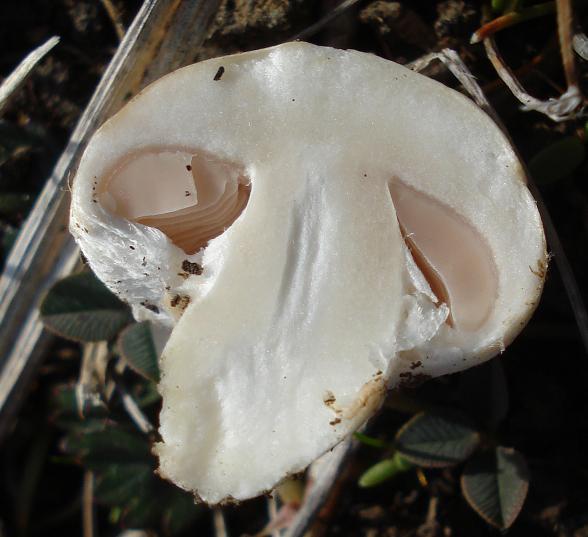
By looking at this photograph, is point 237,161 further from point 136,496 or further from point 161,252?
point 136,496

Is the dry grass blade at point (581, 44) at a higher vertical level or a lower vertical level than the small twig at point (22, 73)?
lower

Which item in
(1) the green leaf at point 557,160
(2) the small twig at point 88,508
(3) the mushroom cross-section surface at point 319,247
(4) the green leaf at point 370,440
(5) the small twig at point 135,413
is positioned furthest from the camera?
(2) the small twig at point 88,508

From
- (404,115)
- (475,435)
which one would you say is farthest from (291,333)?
(475,435)

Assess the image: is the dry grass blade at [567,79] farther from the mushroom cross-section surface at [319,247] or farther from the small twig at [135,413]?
the small twig at [135,413]

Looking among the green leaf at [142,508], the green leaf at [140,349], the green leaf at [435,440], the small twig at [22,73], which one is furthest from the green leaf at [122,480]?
the small twig at [22,73]

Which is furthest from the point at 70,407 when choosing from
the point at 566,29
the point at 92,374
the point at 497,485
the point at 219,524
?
the point at 566,29

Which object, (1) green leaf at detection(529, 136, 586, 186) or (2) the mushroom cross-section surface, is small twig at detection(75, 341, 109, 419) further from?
(1) green leaf at detection(529, 136, 586, 186)

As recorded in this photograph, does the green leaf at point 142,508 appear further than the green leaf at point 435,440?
Yes
